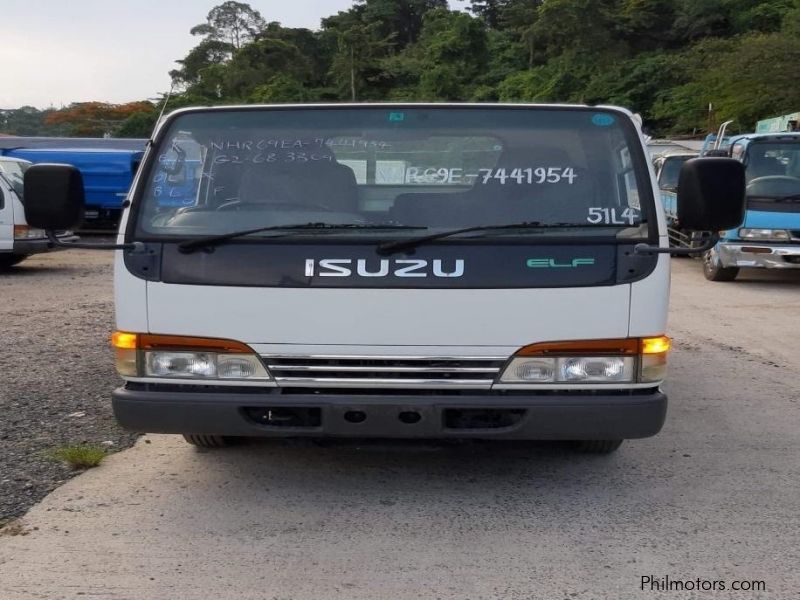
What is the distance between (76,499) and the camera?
15.7ft

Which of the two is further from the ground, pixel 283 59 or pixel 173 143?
pixel 283 59

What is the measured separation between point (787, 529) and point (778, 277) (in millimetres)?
10979

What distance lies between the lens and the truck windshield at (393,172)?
4.55m

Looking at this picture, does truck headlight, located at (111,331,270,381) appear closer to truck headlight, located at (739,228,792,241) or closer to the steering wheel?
the steering wheel

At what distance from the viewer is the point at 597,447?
5371mm

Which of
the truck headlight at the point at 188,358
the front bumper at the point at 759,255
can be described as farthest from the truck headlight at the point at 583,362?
the front bumper at the point at 759,255

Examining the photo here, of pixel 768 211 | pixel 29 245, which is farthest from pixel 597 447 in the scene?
pixel 29 245

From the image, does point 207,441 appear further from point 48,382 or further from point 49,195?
point 48,382

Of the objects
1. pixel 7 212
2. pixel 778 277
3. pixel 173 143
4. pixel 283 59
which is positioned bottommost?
pixel 778 277

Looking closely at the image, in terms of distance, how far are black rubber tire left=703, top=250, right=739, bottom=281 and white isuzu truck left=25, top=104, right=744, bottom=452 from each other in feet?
31.6

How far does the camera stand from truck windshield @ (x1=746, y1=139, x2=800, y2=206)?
42.5 ft

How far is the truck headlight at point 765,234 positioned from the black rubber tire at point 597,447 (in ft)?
27.9

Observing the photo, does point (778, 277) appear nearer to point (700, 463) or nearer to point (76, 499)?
point (700, 463)

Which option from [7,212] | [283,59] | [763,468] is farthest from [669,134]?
[763,468]
